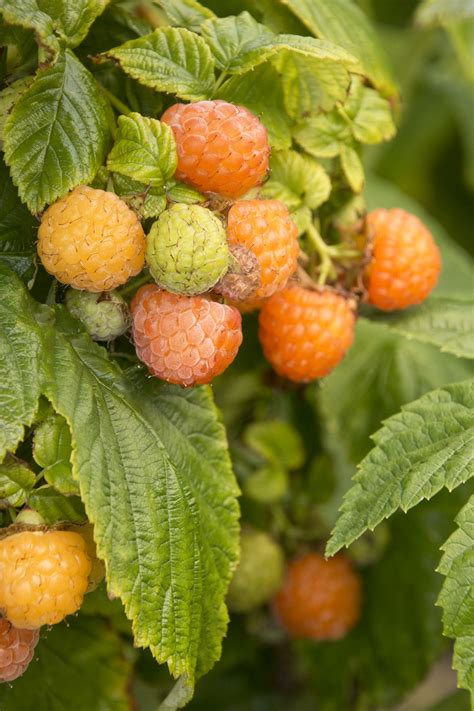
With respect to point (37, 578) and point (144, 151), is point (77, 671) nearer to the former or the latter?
point (37, 578)

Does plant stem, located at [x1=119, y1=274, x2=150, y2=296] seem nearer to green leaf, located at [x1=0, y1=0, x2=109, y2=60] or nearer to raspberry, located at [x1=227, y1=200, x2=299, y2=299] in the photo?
raspberry, located at [x1=227, y1=200, x2=299, y2=299]

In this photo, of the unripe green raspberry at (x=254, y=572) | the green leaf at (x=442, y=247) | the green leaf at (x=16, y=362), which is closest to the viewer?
the green leaf at (x=16, y=362)

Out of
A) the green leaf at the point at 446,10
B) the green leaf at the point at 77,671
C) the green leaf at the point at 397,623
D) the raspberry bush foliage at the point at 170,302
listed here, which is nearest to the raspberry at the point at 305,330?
the raspberry bush foliage at the point at 170,302

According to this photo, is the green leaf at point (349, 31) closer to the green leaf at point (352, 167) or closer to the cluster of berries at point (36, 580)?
the green leaf at point (352, 167)

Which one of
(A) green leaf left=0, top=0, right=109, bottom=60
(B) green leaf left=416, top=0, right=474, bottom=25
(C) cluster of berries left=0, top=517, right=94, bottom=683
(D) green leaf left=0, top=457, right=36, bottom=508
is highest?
(A) green leaf left=0, top=0, right=109, bottom=60

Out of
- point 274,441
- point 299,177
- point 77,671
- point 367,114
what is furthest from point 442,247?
point 77,671

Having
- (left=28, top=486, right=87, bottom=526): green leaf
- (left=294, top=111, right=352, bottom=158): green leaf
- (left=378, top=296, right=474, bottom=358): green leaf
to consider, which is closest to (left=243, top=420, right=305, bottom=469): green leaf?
(left=378, top=296, right=474, bottom=358): green leaf
